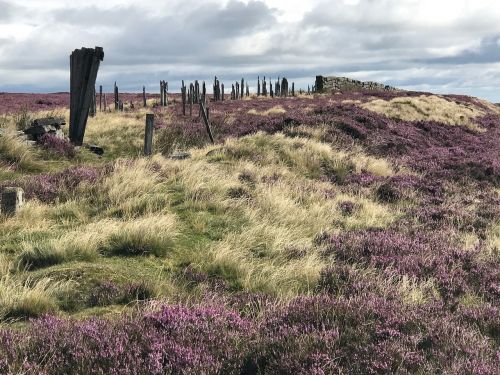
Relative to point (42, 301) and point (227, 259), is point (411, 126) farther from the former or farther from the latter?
point (42, 301)

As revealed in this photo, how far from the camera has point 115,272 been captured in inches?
221

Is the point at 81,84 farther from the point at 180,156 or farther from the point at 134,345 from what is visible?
the point at 134,345

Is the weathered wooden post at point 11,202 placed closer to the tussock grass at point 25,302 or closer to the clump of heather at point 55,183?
the clump of heather at point 55,183

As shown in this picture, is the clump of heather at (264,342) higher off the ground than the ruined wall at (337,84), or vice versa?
the ruined wall at (337,84)

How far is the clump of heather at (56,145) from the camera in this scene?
564 inches

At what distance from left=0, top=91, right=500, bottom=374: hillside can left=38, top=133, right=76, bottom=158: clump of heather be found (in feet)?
0.18

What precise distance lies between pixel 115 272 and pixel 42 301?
1.11 metres

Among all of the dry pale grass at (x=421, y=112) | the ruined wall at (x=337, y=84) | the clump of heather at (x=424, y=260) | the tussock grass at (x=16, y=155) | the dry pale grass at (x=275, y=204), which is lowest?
the clump of heather at (x=424, y=260)

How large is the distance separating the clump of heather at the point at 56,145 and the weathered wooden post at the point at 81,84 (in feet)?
5.27

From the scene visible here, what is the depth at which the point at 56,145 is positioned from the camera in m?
14.5

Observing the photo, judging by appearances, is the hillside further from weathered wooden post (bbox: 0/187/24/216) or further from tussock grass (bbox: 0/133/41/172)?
weathered wooden post (bbox: 0/187/24/216)

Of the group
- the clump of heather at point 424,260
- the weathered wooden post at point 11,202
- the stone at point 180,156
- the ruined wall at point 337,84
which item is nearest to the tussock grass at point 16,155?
the stone at point 180,156

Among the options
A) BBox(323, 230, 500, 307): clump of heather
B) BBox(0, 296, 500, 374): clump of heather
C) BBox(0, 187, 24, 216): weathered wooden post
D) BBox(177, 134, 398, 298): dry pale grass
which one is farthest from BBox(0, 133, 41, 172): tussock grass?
BBox(0, 296, 500, 374): clump of heather

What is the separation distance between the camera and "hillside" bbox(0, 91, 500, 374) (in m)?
3.50
